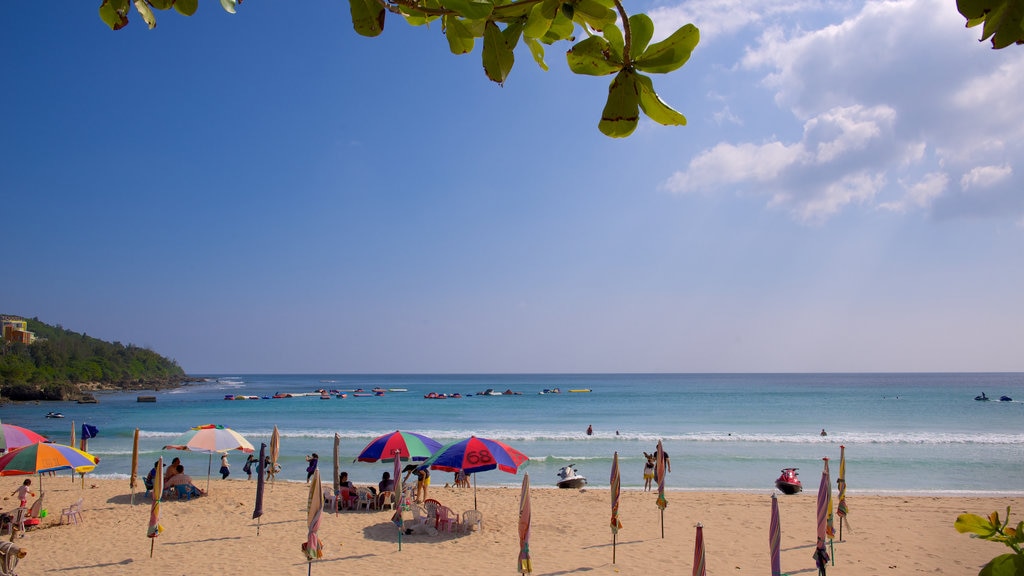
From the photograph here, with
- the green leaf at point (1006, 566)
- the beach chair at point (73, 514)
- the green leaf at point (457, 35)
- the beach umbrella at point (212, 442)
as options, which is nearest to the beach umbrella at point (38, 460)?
the beach chair at point (73, 514)

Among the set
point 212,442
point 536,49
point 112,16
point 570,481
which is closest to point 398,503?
point 212,442

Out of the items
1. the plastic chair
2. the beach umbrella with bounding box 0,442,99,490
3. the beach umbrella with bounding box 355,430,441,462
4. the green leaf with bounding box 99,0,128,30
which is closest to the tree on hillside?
the green leaf with bounding box 99,0,128,30

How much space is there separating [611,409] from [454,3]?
49423mm

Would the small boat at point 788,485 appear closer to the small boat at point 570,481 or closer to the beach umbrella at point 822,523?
the small boat at point 570,481

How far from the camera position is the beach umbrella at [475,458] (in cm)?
1035

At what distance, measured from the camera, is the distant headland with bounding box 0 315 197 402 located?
55625mm

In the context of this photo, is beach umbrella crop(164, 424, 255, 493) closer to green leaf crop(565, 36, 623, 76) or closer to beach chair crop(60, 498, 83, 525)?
beach chair crop(60, 498, 83, 525)

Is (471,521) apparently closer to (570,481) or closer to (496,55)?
(570,481)

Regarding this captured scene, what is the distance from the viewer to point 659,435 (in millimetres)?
30047

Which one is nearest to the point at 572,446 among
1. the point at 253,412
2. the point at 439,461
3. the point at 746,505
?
the point at 746,505

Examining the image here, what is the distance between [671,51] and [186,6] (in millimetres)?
948

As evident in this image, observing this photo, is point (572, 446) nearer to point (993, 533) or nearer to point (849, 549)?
point (849, 549)

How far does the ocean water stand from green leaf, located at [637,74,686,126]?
677 inches

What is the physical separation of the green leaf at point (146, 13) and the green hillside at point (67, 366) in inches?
2690
